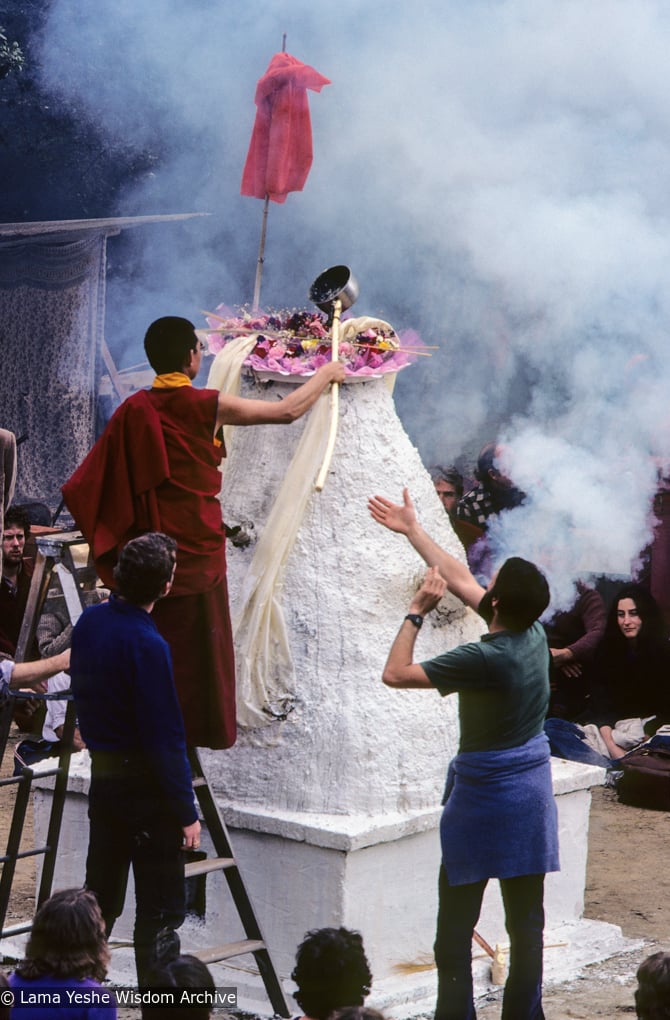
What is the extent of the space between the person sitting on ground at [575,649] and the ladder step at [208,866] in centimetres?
420

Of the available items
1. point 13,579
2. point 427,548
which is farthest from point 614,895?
point 13,579

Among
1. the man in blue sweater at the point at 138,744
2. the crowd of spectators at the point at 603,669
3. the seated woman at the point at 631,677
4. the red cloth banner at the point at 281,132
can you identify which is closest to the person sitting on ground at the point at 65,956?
the man in blue sweater at the point at 138,744

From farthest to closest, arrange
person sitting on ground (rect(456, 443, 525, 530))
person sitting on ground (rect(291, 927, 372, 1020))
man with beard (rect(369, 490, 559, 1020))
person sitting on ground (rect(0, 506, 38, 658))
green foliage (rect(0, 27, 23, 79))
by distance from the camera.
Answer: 1. green foliage (rect(0, 27, 23, 79))
2. person sitting on ground (rect(0, 506, 38, 658))
3. person sitting on ground (rect(456, 443, 525, 530))
4. man with beard (rect(369, 490, 559, 1020))
5. person sitting on ground (rect(291, 927, 372, 1020))

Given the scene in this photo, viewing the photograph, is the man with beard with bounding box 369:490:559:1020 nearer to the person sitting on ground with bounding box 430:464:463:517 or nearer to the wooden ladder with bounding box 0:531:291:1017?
the wooden ladder with bounding box 0:531:291:1017

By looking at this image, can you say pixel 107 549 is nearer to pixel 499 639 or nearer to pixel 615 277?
pixel 499 639

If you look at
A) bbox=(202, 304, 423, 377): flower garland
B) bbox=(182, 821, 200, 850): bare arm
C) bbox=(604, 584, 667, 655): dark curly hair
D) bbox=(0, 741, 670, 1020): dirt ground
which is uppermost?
bbox=(202, 304, 423, 377): flower garland

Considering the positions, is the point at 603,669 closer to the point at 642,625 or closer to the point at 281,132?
the point at 642,625

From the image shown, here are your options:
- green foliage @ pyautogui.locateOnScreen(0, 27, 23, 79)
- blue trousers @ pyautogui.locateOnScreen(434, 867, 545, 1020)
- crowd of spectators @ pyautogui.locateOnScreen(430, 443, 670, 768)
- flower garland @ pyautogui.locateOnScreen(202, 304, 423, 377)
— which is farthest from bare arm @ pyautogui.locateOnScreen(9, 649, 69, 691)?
green foliage @ pyautogui.locateOnScreen(0, 27, 23, 79)

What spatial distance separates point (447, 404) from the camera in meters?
10.8

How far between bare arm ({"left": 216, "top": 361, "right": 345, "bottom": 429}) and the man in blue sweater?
680 millimetres

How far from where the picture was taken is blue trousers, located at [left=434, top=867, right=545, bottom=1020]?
385 cm

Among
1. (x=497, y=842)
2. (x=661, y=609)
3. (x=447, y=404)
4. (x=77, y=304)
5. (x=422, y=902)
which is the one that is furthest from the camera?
(x=77, y=304)

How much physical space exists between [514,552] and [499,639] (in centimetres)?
334

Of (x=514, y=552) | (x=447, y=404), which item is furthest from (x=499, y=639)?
(x=447, y=404)
